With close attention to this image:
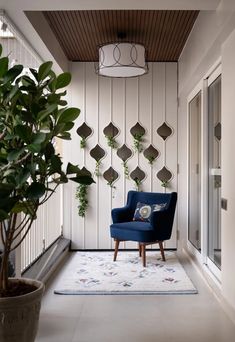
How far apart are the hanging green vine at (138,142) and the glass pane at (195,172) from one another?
786 mm

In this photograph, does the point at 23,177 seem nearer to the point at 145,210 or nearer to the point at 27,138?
the point at 27,138

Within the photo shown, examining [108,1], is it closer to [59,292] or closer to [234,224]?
[234,224]

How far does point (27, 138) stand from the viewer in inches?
74.0

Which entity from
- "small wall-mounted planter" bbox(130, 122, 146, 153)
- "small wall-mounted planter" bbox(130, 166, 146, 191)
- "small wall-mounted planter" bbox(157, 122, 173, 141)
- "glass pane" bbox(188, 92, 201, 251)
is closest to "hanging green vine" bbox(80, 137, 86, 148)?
"small wall-mounted planter" bbox(130, 122, 146, 153)

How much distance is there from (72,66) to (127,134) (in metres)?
1.25

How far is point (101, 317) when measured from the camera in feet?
9.51

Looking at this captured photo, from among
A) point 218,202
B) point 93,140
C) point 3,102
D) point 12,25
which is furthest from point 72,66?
point 3,102

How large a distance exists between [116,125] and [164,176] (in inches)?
39.3

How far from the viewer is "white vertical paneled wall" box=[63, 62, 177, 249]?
5.34 meters

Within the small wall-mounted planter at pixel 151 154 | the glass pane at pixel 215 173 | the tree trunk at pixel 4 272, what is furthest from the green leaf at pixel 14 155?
the small wall-mounted planter at pixel 151 154

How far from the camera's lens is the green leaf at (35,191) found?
1873mm

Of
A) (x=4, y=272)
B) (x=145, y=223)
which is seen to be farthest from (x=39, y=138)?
(x=145, y=223)

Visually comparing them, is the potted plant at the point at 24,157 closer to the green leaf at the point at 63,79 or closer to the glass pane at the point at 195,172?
the green leaf at the point at 63,79

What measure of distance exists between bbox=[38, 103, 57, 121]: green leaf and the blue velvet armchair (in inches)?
105
